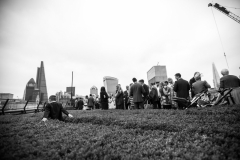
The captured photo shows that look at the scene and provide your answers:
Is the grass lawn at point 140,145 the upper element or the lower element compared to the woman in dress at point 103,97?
lower

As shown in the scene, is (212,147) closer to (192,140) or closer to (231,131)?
(192,140)

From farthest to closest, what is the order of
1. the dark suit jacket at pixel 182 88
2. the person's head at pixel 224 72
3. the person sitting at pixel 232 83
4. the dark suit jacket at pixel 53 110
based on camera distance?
the dark suit jacket at pixel 182 88
the person's head at pixel 224 72
the dark suit jacket at pixel 53 110
the person sitting at pixel 232 83

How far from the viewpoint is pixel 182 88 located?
652cm

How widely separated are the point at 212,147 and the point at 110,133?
2265 millimetres

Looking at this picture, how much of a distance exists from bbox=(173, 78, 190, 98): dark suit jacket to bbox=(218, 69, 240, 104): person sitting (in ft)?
4.77

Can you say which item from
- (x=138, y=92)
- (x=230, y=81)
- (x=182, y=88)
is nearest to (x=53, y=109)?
(x=138, y=92)

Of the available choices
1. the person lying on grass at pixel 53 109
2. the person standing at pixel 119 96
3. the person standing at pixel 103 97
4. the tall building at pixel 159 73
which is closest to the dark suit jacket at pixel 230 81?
the person standing at pixel 119 96

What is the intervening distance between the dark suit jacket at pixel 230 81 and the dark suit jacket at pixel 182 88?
147 centimetres

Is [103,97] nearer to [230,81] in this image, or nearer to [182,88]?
[182,88]

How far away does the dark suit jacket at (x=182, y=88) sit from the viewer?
647 cm

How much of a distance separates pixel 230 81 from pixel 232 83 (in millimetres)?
109

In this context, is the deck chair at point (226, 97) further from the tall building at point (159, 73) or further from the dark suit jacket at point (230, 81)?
the tall building at point (159, 73)

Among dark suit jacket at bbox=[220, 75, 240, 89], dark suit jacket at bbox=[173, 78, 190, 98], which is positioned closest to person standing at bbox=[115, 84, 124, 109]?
dark suit jacket at bbox=[173, 78, 190, 98]

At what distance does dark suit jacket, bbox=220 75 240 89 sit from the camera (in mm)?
5324
